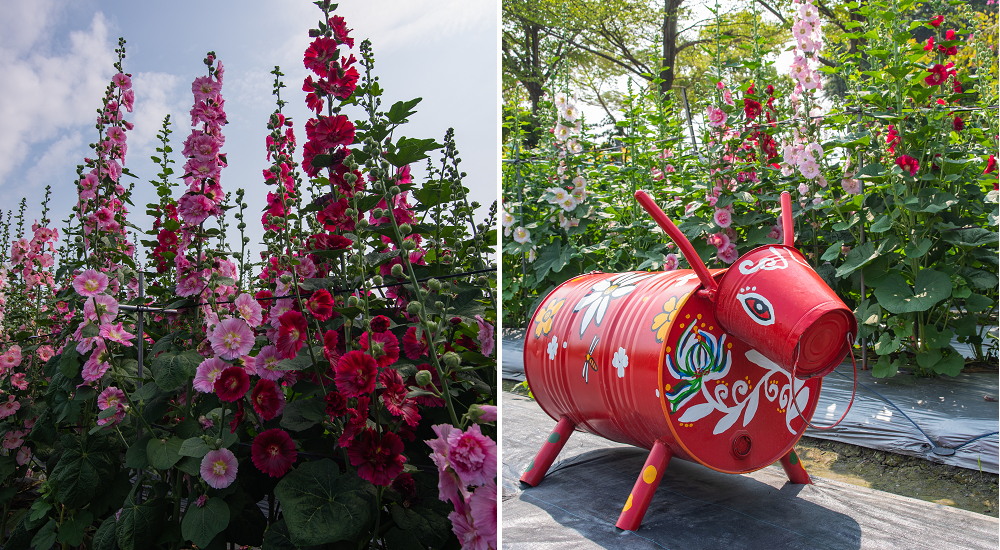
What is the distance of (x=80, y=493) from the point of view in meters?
1.75

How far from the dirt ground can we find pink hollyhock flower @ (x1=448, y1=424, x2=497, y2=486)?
5.62 ft

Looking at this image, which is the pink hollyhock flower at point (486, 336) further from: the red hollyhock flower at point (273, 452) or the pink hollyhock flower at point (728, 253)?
the pink hollyhock flower at point (728, 253)

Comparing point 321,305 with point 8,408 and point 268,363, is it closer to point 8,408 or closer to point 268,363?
point 268,363

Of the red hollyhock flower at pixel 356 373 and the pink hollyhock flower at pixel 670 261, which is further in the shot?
the pink hollyhock flower at pixel 670 261

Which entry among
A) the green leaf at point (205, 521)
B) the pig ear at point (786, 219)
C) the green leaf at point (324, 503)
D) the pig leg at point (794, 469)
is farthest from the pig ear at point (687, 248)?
the green leaf at point (205, 521)

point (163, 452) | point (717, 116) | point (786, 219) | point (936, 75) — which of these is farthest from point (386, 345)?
point (936, 75)

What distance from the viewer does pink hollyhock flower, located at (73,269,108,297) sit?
164 centimetres

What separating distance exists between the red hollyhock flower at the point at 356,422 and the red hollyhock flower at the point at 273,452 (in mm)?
225

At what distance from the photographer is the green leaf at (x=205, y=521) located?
134 centimetres

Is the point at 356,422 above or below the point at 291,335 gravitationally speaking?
below

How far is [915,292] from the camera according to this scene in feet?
9.04

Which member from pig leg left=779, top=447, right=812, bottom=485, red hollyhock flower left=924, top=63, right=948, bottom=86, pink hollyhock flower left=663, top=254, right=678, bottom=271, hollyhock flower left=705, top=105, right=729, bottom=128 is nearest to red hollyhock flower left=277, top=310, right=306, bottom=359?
pig leg left=779, top=447, right=812, bottom=485

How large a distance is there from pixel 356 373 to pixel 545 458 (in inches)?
42.5

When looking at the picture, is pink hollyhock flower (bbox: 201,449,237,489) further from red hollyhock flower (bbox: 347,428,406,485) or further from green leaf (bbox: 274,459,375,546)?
red hollyhock flower (bbox: 347,428,406,485)
